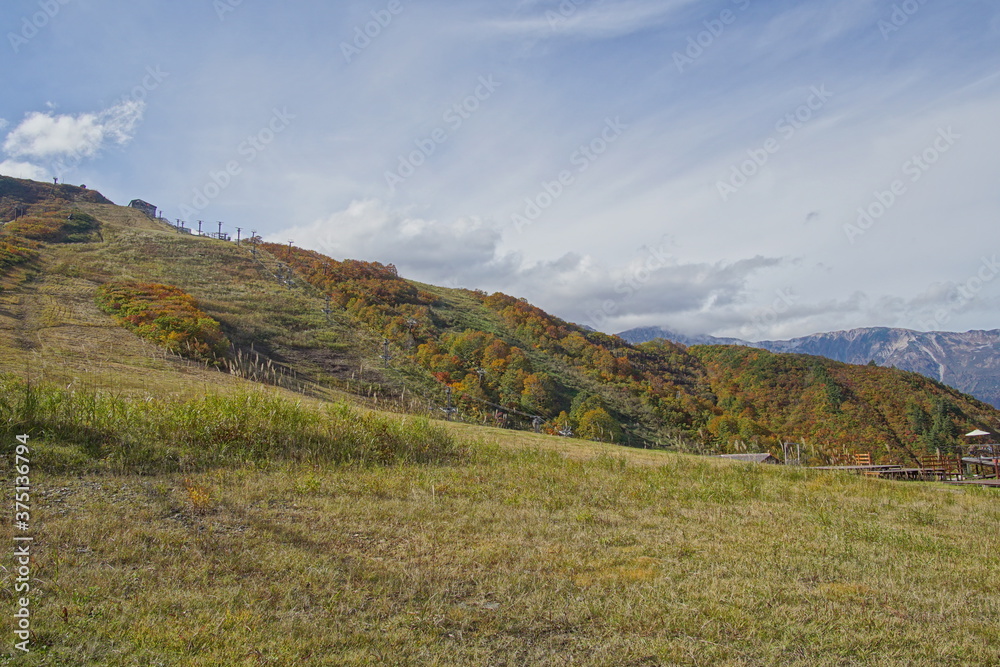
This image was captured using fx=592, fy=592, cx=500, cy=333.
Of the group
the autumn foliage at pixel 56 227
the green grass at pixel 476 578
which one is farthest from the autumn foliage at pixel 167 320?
Result: the autumn foliage at pixel 56 227

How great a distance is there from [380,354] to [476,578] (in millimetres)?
20145

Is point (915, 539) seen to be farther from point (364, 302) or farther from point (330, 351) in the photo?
point (364, 302)

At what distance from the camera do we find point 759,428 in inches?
1312

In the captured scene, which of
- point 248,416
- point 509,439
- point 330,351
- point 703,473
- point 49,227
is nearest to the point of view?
point 248,416

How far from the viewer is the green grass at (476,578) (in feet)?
10.4

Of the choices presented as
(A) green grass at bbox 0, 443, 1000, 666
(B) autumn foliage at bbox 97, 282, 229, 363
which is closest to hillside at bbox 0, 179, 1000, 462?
(B) autumn foliage at bbox 97, 282, 229, 363

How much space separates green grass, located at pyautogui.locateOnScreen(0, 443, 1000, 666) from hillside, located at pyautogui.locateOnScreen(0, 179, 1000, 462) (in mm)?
6417

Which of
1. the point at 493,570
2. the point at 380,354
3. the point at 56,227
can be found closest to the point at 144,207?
the point at 56,227

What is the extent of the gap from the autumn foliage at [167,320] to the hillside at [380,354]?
8 centimetres

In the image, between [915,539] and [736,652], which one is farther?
[915,539]

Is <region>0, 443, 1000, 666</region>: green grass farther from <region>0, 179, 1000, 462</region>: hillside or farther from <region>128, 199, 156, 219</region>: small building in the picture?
<region>128, 199, 156, 219</region>: small building

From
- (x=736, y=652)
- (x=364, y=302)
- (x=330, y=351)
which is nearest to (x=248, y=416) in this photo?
(x=736, y=652)

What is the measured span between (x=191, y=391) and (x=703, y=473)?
29.4ft

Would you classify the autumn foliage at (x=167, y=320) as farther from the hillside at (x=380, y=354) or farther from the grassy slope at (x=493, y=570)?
the grassy slope at (x=493, y=570)
